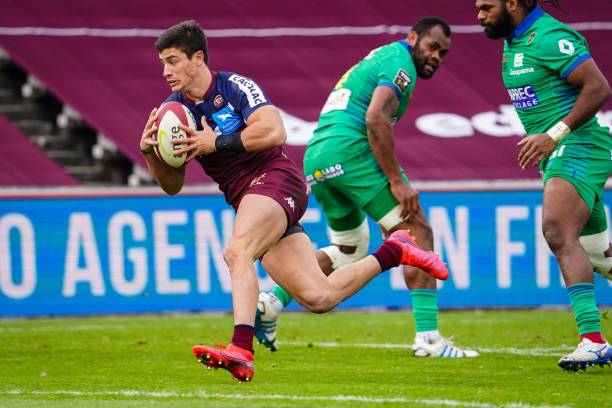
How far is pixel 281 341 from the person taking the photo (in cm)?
977

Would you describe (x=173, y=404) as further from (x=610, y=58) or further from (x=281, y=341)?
(x=610, y=58)

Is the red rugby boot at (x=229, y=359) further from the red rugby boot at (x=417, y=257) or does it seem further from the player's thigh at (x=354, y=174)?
the player's thigh at (x=354, y=174)

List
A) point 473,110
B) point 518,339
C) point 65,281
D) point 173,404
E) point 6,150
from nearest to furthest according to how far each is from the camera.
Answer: point 173,404 → point 518,339 → point 65,281 → point 6,150 → point 473,110

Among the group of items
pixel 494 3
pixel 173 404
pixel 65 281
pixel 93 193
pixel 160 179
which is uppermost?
pixel 494 3

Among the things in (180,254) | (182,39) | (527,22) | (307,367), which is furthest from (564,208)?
(180,254)

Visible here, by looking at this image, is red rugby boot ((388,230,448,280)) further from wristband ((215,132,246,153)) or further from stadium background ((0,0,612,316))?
stadium background ((0,0,612,316))

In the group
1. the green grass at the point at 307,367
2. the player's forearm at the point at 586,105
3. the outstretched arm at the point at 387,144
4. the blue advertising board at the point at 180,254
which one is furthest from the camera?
the blue advertising board at the point at 180,254

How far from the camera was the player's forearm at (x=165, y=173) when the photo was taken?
7.08m

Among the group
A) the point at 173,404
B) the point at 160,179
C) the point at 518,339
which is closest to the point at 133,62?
the point at 518,339

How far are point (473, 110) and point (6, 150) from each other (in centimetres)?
616

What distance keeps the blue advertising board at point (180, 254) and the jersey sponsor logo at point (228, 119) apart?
5359 millimetres

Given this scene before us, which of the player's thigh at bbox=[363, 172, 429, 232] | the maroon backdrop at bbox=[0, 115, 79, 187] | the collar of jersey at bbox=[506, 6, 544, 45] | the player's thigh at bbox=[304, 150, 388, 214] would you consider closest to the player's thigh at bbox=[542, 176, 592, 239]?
the collar of jersey at bbox=[506, 6, 544, 45]

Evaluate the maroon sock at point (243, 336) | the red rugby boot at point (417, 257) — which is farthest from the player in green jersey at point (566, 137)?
the maroon sock at point (243, 336)

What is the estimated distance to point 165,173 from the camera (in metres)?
7.13
